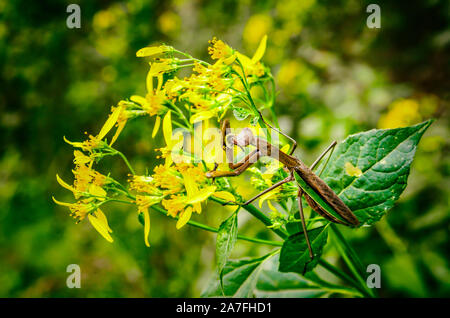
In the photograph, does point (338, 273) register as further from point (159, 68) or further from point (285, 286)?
point (159, 68)

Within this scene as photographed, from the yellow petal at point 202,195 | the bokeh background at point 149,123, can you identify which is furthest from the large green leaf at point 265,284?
the bokeh background at point 149,123

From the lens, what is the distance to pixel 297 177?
41.1 inches

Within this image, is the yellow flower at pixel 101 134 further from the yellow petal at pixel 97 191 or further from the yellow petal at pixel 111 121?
the yellow petal at pixel 97 191

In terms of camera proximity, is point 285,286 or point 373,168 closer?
point 373,168

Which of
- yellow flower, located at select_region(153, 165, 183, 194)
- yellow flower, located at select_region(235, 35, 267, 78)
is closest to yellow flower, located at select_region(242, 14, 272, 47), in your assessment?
yellow flower, located at select_region(235, 35, 267, 78)

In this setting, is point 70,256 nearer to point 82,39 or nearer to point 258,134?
point 82,39

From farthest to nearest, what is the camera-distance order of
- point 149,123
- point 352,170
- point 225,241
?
point 149,123 → point 352,170 → point 225,241

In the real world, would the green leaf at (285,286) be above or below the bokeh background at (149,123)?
→ below

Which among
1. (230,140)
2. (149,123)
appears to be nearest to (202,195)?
(230,140)

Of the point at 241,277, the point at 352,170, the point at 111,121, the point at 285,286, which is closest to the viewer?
the point at 352,170

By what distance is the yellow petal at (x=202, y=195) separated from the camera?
972mm

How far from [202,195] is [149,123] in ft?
7.49

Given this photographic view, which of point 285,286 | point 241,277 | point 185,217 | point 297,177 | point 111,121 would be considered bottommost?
point 285,286

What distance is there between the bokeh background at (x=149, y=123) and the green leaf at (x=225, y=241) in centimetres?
118
